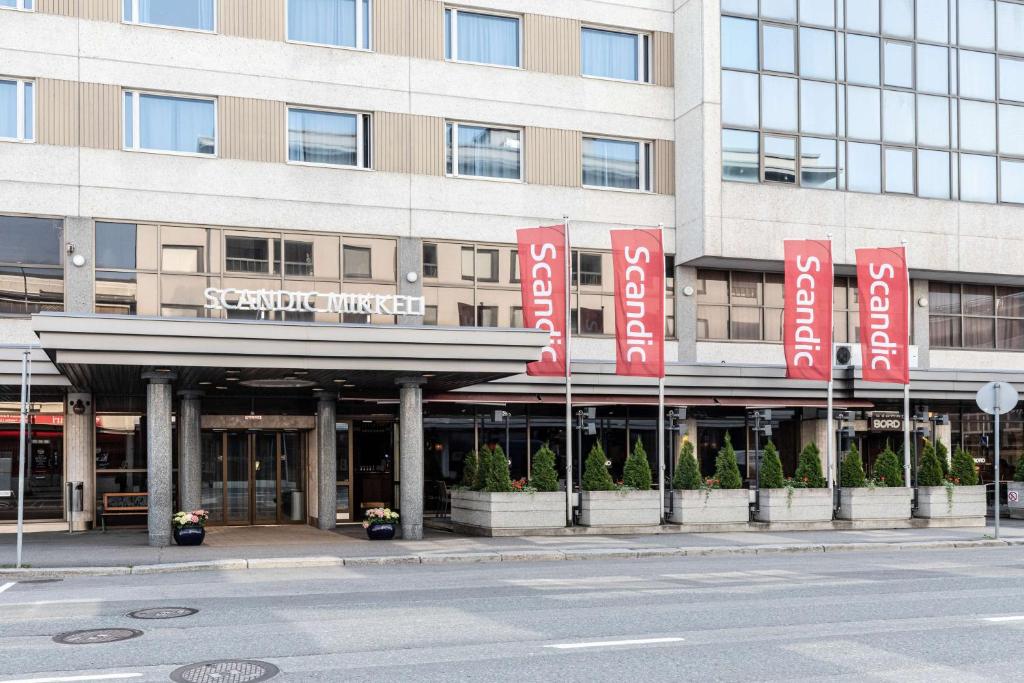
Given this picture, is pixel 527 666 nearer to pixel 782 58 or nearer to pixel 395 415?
pixel 395 415

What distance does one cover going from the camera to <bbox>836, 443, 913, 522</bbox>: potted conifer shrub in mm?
26250

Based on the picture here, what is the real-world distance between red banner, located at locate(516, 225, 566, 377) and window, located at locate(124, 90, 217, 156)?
7.82 metres

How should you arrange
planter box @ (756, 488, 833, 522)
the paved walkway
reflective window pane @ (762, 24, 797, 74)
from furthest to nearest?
reflective window pane @ (762, 24, 797, 74) → planter box @ (756, 488, 833, 522) → the paved walkway

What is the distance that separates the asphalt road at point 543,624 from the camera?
962 centimetres

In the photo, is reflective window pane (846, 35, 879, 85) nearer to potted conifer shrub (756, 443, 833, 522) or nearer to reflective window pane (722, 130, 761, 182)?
reflective window pane (722, 130, 761, 182)

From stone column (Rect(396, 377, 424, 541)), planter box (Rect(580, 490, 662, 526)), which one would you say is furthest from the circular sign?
stone column (Rect(396, 377, 424, 541))

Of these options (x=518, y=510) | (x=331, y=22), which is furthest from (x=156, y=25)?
(x=518, y=510)

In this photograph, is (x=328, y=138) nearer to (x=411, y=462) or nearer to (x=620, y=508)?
(x=411, y=462)

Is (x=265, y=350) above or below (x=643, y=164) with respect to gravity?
below

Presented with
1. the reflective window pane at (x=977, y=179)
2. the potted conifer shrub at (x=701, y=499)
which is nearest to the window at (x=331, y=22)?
the potted conifer shrub at (x=701, y=499)

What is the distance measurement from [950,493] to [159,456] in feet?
60.2

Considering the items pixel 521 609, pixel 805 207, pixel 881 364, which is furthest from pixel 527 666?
pixel 805 207

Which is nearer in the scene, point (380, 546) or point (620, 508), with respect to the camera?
point (380, 546)

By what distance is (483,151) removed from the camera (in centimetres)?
2878
